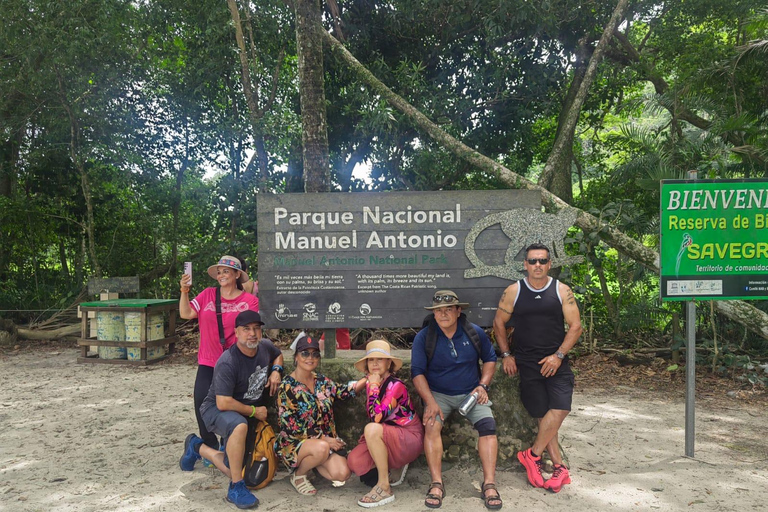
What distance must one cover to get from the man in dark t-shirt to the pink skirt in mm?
737

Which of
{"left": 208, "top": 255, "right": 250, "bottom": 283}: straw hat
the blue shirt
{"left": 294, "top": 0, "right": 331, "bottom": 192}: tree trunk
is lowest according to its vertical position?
the blue shirt

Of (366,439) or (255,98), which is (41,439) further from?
(255,98)

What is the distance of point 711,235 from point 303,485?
3.91m

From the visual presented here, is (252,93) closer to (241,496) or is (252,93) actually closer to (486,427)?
(241,496)

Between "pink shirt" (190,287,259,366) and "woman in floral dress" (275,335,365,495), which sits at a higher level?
"pink shirt" (190,287,259,366)

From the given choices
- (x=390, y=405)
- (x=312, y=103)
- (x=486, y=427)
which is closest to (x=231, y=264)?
(x=390, y=405)

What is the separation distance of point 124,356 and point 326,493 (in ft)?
21.5

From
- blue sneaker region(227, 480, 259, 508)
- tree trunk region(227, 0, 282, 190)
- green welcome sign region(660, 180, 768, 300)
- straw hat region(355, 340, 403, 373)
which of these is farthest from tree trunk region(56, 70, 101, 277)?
green welcome sign region(660, 180, 768, 300)

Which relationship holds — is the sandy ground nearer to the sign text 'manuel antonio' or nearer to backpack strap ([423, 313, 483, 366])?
backpack strap ([423, 313, 483, 366])

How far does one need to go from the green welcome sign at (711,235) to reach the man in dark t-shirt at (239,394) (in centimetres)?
339

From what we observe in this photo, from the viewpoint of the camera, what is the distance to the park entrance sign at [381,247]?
467cm

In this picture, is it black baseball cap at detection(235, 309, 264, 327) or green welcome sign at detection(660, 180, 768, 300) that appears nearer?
black baseball cap at detection(235, 309, 264, 327)

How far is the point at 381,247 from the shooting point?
472 cm

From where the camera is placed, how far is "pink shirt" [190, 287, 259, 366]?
4.49 meters
